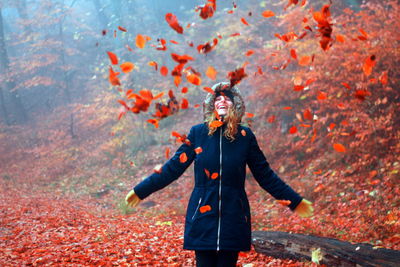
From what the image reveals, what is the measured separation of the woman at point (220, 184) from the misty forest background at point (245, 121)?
89 cm

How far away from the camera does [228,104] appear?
3168mm

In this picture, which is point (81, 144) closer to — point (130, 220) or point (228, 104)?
point (130, 220)

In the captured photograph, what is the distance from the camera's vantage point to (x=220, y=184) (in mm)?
2857

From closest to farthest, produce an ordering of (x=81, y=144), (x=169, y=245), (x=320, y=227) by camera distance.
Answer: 1. (x=169, y=245)
2. (x=320, y=227)
3. (x=81, y=144)

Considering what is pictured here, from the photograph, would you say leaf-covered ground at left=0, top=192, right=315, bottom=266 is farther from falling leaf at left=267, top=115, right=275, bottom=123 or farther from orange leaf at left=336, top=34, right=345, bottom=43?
orange leaf at left=336, top=34, right=345, bottom=43

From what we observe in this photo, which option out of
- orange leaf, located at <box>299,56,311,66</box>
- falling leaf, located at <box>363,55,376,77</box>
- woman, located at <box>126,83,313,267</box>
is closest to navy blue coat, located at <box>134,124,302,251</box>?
A: woman, located at <box>126,83,313,267</box>

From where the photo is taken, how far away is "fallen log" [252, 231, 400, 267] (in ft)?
13.4

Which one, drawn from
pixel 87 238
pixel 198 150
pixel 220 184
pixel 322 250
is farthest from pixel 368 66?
pixel 87 238

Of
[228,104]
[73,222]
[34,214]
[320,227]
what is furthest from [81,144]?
[228,104]

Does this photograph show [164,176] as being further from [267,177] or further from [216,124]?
[267,177]

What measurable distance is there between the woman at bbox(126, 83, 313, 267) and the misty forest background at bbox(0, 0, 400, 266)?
0.89m

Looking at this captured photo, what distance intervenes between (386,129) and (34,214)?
957cm

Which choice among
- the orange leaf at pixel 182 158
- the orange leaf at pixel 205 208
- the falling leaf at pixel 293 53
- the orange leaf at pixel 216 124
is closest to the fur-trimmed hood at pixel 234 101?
the orange leaf at pixel 216 124

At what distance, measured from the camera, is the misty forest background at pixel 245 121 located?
252 inches
